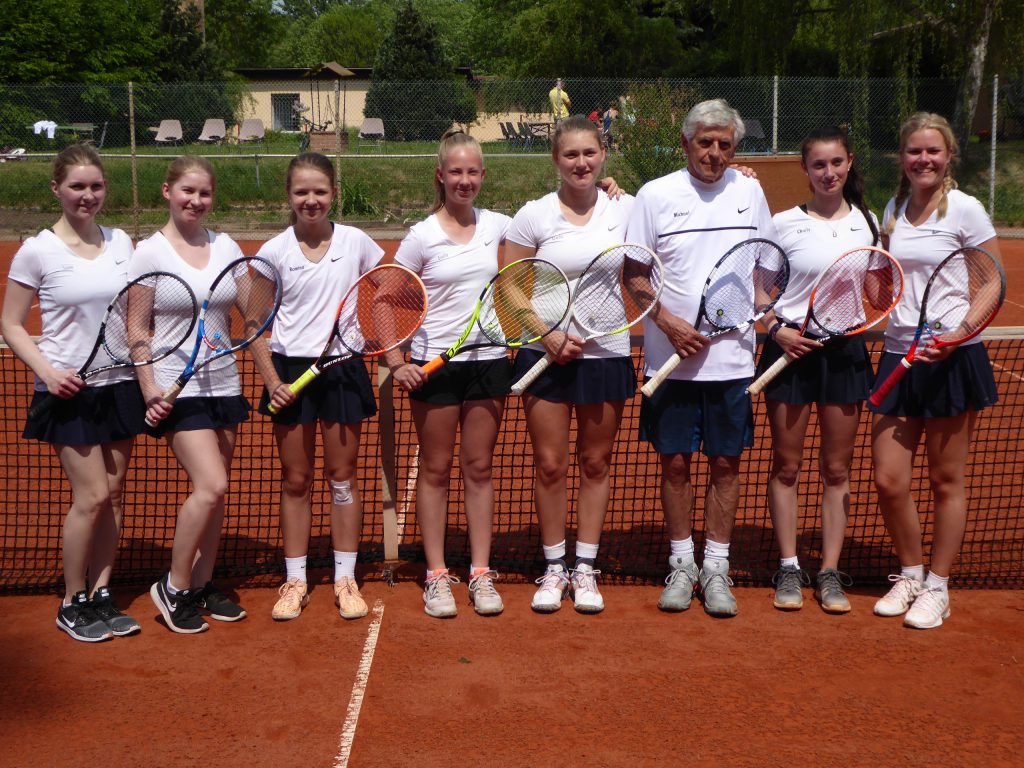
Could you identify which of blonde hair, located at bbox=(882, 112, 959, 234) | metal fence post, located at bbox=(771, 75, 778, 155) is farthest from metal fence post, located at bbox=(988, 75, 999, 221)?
blonde hair, located at bbox=(882, 112, 959, 234)

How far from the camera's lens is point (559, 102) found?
56.6 feet

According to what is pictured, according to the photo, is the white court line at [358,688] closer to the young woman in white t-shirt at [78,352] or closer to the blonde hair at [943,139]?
the young woman in white t-shirt at [78,352]

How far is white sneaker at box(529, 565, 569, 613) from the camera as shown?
4809 mm

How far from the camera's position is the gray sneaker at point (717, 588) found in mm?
4762

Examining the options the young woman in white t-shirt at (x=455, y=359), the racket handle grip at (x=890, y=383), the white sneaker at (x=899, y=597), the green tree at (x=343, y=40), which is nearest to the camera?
the racket handle grip at (x=890, y=383)

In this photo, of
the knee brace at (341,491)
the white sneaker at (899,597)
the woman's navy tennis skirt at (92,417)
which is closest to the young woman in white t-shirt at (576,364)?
the knee brace at (341,491)

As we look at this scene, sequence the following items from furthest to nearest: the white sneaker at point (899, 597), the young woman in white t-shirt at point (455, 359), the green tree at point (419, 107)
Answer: the green tree at point (419, 107) < the white sneaker at point (899, 597) < the young woman in white t-shirt at point (455, 359)

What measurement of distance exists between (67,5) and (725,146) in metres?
30.3

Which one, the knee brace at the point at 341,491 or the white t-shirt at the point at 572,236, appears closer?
the white t-shirt at the point at 572,236

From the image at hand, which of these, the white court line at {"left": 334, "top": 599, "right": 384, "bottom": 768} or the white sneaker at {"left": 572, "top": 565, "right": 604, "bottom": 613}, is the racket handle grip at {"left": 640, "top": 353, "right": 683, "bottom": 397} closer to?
the white sneaker at {"left": 572, "top": 565, "right": 604, "bottom": 613}

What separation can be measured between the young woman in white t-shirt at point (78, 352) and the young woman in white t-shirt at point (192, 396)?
15cm

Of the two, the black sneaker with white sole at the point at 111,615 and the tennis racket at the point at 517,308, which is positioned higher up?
the tennis racket at the point at 517,308

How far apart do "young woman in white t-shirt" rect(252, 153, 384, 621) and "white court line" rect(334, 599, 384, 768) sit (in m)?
0.13

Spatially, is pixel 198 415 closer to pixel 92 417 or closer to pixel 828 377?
pixel 92 417
